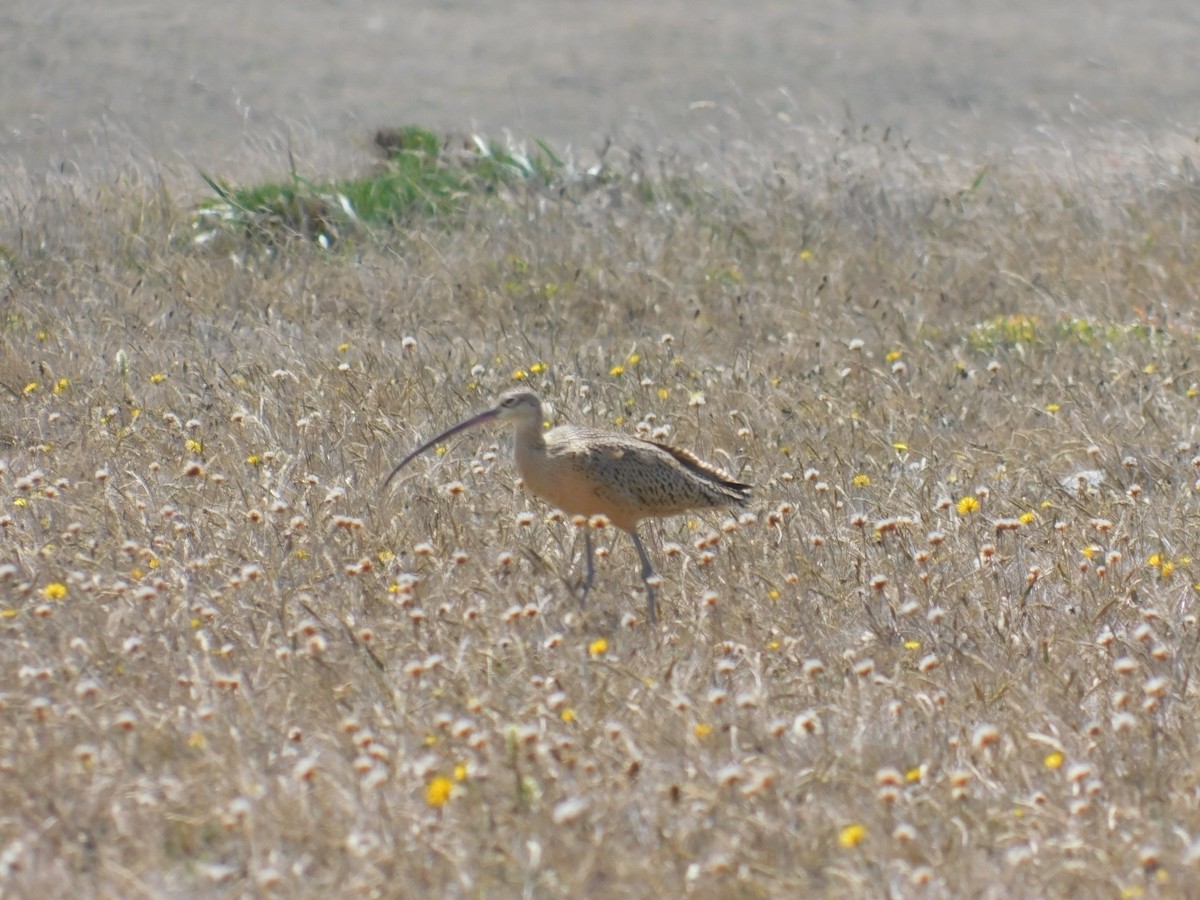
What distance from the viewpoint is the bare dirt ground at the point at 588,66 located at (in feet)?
56.0

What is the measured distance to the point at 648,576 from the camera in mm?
5762

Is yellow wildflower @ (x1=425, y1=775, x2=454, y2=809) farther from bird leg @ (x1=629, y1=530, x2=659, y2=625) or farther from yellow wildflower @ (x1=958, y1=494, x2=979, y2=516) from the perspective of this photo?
yellow wildflower @ (x1=958, y1=494, x2=979, y2=516)

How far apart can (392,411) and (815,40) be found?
53.4ft

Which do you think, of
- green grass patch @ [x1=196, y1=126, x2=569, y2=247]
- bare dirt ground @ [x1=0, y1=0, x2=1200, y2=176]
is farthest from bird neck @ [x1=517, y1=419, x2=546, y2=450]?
bare dirt ground @ [x1=0, y1=0, x2=1200, y2=176]

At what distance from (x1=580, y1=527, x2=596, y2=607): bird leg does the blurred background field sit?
0.06 m

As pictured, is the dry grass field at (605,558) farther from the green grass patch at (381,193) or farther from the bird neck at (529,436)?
the bird neck at (529,436)

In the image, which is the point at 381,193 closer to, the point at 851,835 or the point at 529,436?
the point at 529,436

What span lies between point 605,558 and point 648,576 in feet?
1.16

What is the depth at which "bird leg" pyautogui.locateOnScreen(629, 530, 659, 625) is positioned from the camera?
542cm

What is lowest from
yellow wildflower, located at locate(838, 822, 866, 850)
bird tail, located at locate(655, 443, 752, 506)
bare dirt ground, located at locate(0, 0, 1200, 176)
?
bare dirt ground, located at locate(0, 0, 1200, 176)

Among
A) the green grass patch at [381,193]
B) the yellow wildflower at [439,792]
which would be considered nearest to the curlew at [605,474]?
the yellow wildflower at [439,792]

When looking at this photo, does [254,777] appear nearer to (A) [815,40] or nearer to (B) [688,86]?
(B) [688,86]

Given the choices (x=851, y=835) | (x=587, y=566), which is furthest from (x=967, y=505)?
(x=851, y=835)

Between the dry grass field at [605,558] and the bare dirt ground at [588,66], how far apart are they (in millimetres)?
4483
